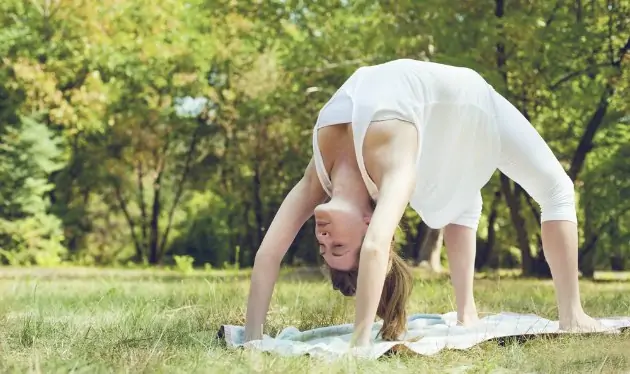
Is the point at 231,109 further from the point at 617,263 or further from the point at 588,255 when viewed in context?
the point at 617,263

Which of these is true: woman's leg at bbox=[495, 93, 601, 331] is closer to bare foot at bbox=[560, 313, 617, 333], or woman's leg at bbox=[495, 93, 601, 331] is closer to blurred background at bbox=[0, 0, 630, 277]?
bare foot at bbox=[560, 313, 617, 333]

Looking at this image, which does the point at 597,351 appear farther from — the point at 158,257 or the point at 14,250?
the point at 158,257

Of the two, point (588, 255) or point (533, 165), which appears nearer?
point (533, 165)

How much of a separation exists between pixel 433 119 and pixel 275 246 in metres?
0.95

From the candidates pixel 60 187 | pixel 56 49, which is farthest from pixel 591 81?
pixel 60 187

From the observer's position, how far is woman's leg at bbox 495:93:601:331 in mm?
4176

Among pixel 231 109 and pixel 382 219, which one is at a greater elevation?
pixel 231 109

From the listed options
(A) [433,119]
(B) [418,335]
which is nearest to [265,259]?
(B) [418,335]

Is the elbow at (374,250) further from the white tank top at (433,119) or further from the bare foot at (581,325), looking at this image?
the bare foot at (581,325)

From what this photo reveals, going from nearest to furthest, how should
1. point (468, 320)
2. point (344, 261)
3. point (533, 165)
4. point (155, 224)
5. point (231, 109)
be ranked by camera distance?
point (344, 261) < point (533, 165) < point (468, 320) < point (231, 109) < point (155, 224)

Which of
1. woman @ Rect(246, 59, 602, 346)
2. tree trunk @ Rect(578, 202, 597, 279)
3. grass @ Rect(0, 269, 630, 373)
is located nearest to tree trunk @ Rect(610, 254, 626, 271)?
tree trunk @ Rect(578, 202, 597, 279)

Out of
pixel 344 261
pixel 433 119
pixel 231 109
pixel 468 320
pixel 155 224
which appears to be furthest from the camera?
pixel 155 224

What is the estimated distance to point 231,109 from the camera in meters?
23.5

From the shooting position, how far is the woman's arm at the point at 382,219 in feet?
11.2
